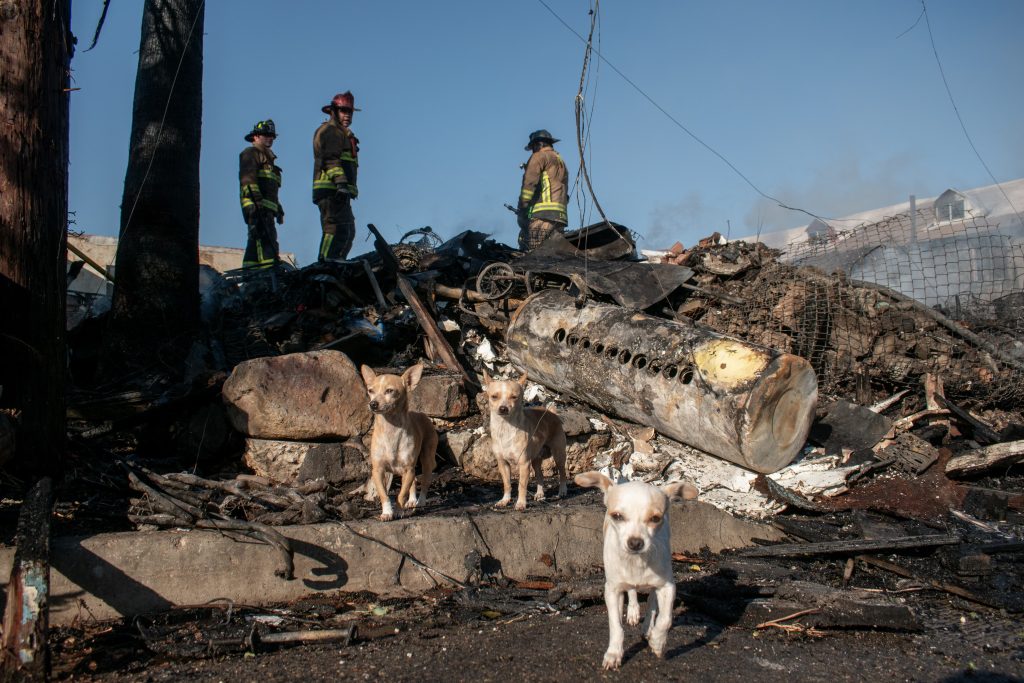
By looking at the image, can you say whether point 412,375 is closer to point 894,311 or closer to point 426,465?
point 426,465

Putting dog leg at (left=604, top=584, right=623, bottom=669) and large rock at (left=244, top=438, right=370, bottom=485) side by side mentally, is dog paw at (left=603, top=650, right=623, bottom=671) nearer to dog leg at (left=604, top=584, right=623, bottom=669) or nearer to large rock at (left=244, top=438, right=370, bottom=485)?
dog leg at (left=604, top=584, right=623, bottom=669)

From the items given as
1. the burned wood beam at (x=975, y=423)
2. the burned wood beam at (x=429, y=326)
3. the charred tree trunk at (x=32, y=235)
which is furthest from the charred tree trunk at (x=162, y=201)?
the burned wood beam at (x=975, y=423)

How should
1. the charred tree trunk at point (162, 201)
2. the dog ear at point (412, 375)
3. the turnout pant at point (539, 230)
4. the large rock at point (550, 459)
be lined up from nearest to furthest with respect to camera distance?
1. the dog ear at point (412, 375)
2. the large rock at point (550, 459)
3. the charred tree trunk at point (162, 201)
4. the turnout pant at point (539, 230)

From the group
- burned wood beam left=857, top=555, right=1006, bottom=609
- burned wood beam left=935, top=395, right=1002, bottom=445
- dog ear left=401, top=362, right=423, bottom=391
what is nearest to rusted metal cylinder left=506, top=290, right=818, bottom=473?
burned wood beam left=857, top=555, right=1006, bottom=609

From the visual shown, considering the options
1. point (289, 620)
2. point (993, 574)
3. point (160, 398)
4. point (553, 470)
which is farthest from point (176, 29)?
point (993, 574)

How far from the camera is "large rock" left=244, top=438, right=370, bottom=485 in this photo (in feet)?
21.5

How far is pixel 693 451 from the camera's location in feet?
24.7

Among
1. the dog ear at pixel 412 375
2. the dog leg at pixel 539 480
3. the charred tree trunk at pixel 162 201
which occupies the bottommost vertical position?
the dog leg at pixel 539 480

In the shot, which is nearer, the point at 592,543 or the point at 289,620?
the point at 289,620

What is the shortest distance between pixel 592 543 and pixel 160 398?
13.7 ft

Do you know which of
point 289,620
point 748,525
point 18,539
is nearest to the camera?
point 18,539

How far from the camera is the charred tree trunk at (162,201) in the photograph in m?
8.13

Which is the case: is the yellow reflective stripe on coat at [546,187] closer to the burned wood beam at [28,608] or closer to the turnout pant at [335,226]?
the turnout pant at [335,226]

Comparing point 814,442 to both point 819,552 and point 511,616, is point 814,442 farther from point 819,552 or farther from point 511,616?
point 511,616
